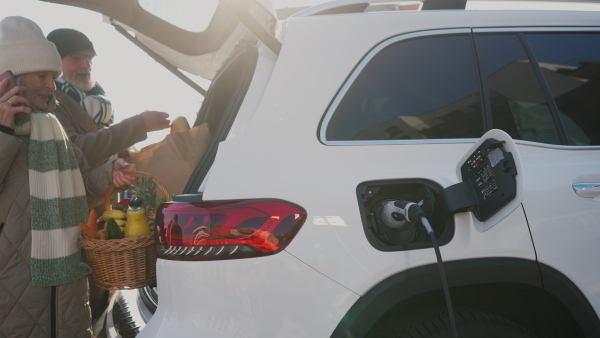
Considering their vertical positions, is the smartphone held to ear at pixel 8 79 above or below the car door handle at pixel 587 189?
below

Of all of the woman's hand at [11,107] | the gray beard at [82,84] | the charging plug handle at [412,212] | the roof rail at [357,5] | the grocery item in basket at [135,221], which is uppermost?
the roof rail at [357,5]

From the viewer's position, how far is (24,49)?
2.58 m

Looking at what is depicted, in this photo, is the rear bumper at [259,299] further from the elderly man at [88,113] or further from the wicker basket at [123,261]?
the elderly man at [88,113]

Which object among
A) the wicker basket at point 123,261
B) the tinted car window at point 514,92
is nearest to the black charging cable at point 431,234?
the tinted car window at point 514,92

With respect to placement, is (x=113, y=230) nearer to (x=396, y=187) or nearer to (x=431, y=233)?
(x=396, y=187)

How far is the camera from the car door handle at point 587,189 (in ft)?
6.75

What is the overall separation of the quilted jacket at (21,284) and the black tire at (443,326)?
1454mm

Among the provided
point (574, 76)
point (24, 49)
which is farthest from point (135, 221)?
point (574, 76)

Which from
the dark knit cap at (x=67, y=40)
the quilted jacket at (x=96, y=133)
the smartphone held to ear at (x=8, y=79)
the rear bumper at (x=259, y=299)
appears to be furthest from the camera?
the dark knit cap at (x=67, y=40)

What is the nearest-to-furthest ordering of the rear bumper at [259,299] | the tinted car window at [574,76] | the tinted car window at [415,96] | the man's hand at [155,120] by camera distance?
the rear bumper at [259,299] → the tinted car window at [415,96] → the tinted car window at [574,76] → the man's hand at [155,120]

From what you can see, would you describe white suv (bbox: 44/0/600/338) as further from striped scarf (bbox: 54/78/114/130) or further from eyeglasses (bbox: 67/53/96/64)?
eyeglasses (bbox: 67/53/96/64)

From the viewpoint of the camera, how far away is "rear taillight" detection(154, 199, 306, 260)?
175 cm

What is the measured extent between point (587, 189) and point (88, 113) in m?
2.97

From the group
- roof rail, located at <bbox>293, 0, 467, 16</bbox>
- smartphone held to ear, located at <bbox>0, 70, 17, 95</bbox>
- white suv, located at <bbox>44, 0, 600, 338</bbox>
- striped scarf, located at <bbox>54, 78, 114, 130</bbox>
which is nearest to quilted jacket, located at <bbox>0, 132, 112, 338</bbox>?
smartphone held to ear, located at <bbox>0, 70, 17, 95</bbox>
